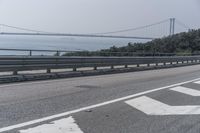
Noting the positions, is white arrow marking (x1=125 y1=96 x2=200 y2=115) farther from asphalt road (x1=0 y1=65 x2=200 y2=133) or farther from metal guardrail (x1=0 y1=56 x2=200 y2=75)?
metal guardrail (x1=0 y1=56 x2=200 y2=75)

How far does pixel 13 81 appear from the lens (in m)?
16.4

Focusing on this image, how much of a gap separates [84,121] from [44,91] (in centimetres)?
500

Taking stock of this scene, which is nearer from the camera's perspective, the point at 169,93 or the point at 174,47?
the point at 169,93

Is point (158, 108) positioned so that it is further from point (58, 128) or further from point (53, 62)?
point (53, 62)

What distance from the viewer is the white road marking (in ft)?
24.5

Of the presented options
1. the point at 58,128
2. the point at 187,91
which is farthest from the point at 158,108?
the point at 187,91

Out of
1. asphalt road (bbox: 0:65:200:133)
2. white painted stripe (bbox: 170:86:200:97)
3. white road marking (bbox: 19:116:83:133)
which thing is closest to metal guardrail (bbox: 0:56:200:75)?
asphalt road (bbox: 0:65:200:133)

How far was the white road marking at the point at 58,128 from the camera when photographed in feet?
24.5

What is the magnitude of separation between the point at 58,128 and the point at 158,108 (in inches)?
133

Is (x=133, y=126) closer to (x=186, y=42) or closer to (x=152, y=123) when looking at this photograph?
(x=152, y=123)

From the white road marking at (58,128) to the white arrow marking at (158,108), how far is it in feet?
7.23

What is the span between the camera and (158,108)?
1043cm

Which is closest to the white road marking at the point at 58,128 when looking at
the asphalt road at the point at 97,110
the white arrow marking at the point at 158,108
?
the asphalt road at the point at 97,110

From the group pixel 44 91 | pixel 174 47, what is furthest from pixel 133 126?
pixel 174 47
